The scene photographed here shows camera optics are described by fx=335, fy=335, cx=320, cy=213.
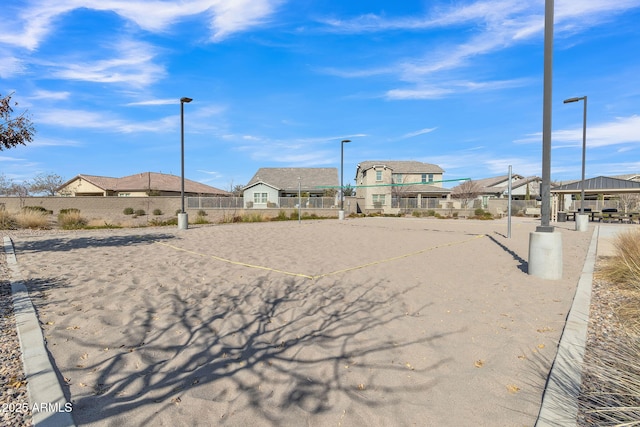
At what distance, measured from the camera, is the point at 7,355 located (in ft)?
10.4

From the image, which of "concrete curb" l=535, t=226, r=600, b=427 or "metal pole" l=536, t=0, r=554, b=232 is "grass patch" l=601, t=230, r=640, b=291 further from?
"concrete curb" l=535, t=226, r=600, b=427

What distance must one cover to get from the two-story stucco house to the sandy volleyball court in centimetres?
3588

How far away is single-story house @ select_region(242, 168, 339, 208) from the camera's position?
41875mm

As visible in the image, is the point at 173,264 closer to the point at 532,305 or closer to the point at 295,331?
the point at 295,331

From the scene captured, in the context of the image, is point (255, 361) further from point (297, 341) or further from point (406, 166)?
point (406, 166)

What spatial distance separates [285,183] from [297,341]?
4230 centimetres

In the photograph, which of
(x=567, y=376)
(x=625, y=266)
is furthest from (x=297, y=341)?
(x=625, y=266)

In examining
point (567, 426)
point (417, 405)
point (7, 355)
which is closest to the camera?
point (567, 426)

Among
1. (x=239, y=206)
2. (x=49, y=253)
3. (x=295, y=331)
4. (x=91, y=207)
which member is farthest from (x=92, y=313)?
(x=91, y=207)

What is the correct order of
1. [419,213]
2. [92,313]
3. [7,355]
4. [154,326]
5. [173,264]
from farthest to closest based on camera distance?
[419,213], [173,264], [92,313], [154,326], [7,355]

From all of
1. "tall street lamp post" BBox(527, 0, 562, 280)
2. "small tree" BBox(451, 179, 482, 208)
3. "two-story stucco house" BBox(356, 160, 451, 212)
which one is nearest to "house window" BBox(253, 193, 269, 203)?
"two-story stucco house" BBox(356, 160, 451, 212)

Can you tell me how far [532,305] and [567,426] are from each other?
3.14m

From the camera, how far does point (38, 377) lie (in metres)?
2.79

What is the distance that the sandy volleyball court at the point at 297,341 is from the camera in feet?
8.61
